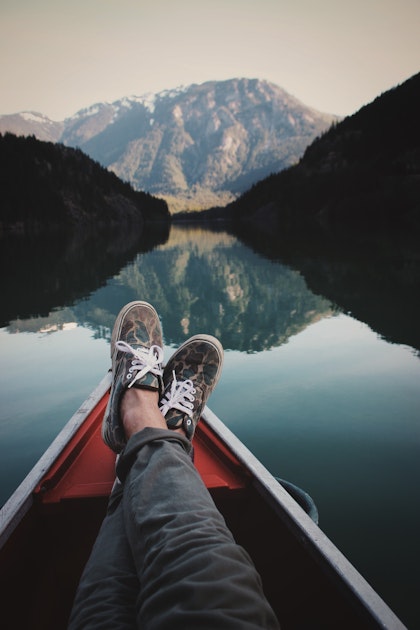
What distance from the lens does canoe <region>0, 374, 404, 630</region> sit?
54.2 inches

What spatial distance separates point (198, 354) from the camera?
10.2ft

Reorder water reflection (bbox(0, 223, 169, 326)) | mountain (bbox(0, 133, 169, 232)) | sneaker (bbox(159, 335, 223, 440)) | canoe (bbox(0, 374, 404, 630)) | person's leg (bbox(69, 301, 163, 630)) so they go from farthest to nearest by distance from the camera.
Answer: mountain (bbox(0, 133, 169, 232))
water reflection (bbox(0, 223, 169, 326))
sneaker (bbox(159, 335, 223, 440))
canoe (bbox(0, 374, 404, 630))
person's leg (bbox(69, 301, 163, 630))

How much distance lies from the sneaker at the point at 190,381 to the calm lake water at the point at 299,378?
3.94ft

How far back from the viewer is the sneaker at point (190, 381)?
2.46 m

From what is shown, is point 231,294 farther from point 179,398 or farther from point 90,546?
point 90,546

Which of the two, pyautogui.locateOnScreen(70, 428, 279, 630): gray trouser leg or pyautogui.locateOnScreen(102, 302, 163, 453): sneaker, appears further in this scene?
pyautogui.locateOnScreen(102, 302, 163, 453): sneaker

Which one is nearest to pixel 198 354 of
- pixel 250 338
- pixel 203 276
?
pixel 250 338

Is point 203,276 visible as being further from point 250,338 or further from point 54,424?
point 54,424

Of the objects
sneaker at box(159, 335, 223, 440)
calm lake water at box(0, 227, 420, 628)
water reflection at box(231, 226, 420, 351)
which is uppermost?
sneaker at box(159, 335, 223, 440)

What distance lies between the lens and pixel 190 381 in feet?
9.37

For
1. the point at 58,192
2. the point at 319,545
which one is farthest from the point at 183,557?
the point at 58,192

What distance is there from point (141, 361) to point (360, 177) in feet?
253

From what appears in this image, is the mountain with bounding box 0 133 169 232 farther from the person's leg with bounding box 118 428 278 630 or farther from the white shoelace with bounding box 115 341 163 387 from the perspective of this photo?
the person's leg with bounding box 118 428 278 630

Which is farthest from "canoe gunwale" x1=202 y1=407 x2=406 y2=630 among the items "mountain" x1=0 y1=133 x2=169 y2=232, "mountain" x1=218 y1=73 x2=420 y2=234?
"mountain" x1=0 y1=133 x2=169 y2=232
